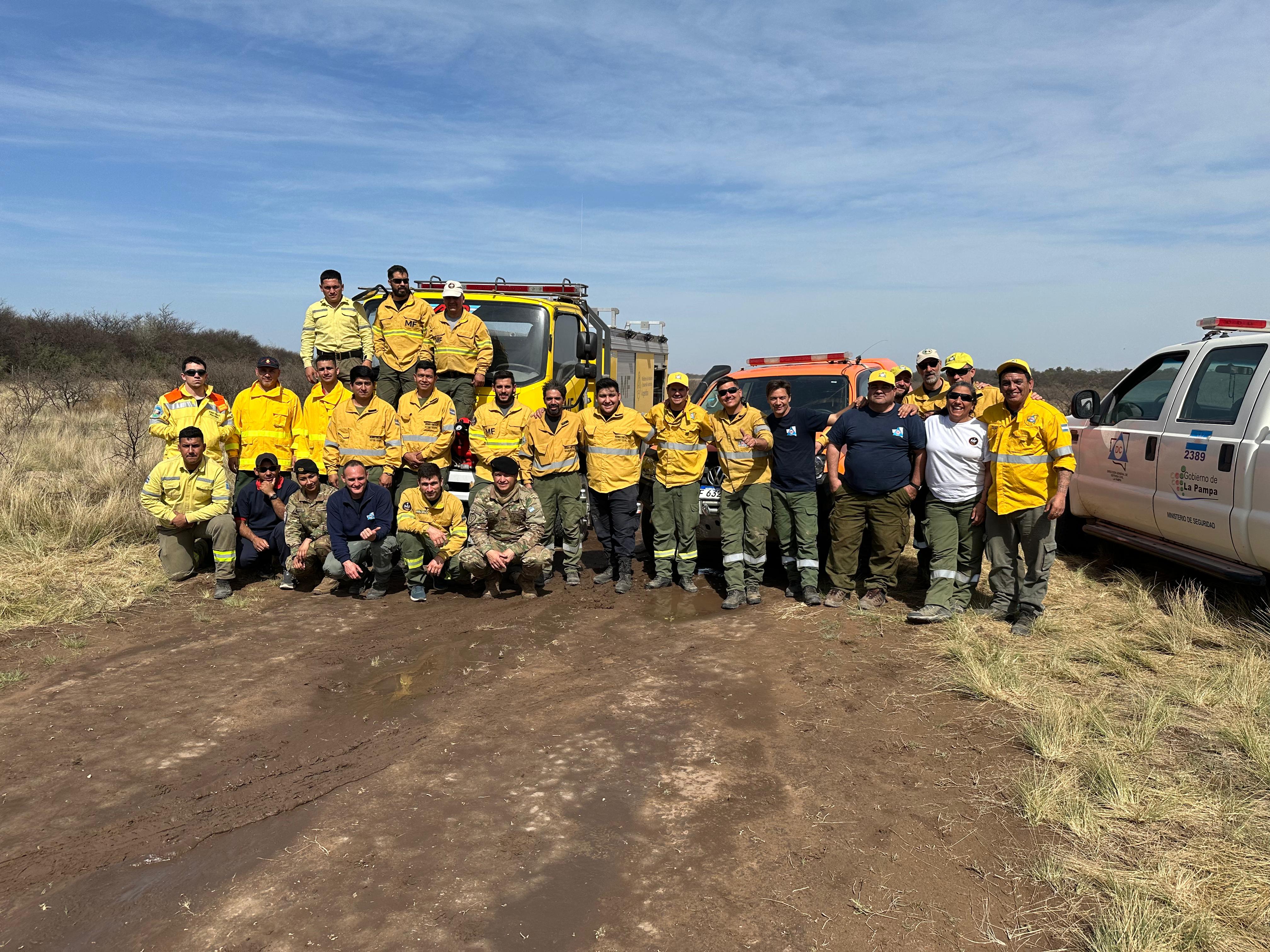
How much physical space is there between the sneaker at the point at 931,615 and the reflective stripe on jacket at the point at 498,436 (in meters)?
3.46

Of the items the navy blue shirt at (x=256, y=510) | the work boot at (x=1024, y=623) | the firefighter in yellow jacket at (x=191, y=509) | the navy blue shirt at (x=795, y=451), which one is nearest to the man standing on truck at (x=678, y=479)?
the navy blue shirt at (x=795, y=451)

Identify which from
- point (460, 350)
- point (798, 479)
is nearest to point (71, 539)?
point (460, 350)

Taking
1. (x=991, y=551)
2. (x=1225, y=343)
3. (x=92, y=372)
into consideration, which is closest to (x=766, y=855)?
(x=991, y=551)

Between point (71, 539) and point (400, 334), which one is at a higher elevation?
point (400, 334)

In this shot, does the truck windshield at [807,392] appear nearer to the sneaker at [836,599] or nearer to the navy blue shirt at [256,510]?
the sneaker at [836,599]

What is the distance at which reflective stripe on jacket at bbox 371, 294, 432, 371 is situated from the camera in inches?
328

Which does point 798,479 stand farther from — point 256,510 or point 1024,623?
point 256,510

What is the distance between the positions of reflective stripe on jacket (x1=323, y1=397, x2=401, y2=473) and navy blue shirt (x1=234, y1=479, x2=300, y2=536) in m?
0.54

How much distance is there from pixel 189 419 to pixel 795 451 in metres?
5.10

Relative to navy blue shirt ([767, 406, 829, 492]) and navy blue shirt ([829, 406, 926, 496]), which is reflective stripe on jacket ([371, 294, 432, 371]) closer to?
navy blue shirt ([767, 406, 829, 492])

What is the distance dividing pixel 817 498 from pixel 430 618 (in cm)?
322

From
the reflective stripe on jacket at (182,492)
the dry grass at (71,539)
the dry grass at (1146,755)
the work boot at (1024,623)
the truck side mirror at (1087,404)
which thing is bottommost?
the dry grass at (1146,755)

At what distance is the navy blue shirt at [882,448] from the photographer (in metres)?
6.62

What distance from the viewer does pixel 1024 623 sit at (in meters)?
6.14
